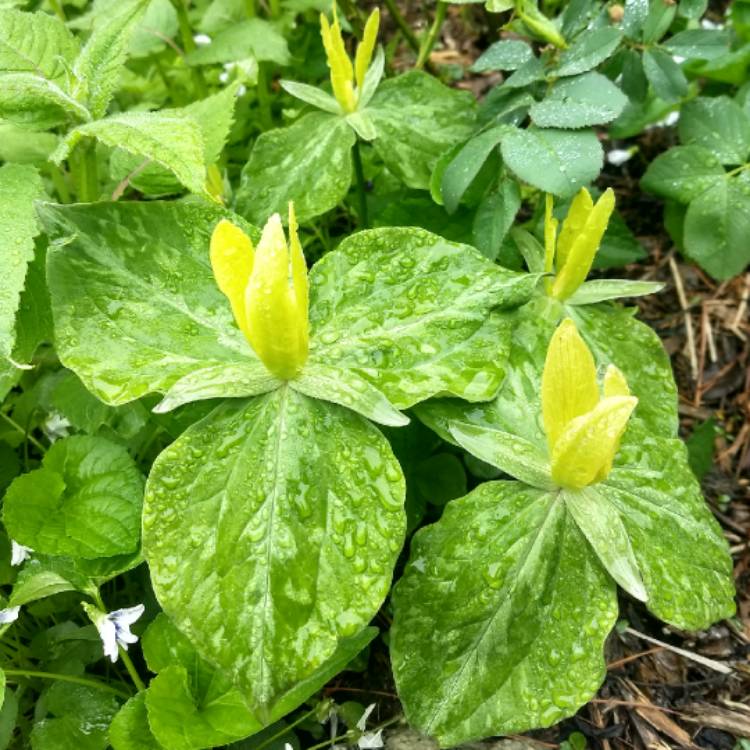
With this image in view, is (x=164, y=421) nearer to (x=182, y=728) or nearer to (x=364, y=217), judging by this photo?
(x=182, y=728)

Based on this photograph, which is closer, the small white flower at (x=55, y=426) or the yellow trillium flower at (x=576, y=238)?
the yellow trillium flower at (x=576, y=238)

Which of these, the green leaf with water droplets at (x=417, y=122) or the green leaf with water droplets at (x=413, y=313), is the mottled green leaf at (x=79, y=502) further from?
the green leaf with water droplets at (x=417, y=122)

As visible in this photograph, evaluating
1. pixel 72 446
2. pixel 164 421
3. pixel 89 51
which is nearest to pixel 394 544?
pixel 164 421

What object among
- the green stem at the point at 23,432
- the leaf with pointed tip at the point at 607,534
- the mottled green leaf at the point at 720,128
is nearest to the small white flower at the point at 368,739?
the leaf with pointed tip at the point at 607,534

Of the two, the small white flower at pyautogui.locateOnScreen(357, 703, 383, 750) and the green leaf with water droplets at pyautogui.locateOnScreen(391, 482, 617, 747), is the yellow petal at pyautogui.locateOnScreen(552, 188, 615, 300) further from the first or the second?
the small white flower at pyautogui.locateOnScreen(357, 703, 383, 750)

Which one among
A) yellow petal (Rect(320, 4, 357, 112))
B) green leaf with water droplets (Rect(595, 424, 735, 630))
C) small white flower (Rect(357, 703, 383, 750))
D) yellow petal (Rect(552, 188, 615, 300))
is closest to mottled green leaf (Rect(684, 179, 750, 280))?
yellow petal (Rect(552, 188, 615, 300))

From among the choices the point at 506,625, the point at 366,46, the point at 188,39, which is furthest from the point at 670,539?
the point at 188,39

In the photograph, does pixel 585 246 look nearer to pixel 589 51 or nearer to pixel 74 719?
pixel 589 51
